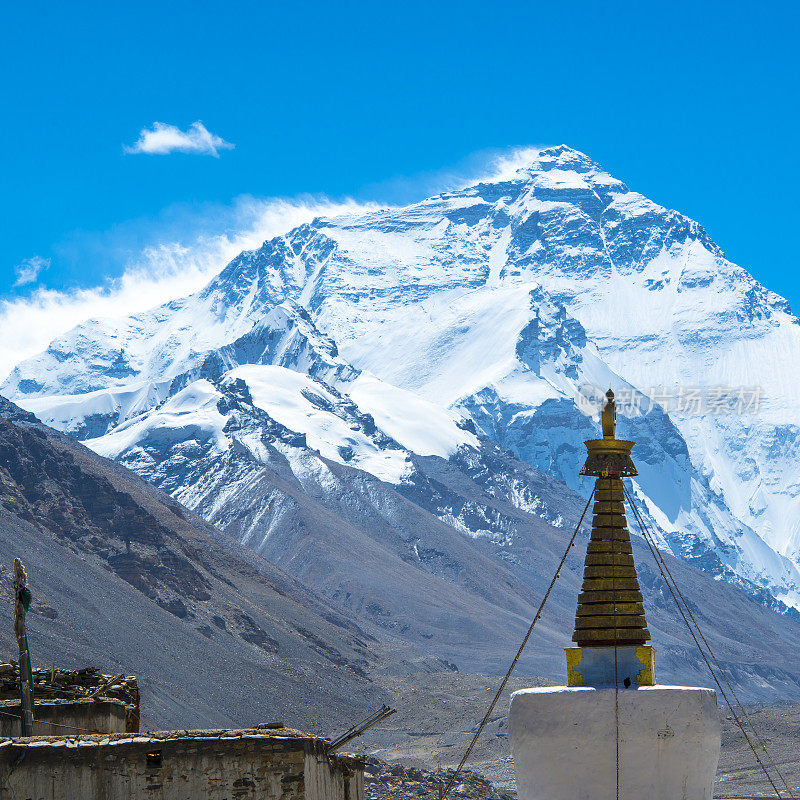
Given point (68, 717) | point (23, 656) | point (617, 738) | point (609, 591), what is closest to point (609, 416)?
point (609, 591)

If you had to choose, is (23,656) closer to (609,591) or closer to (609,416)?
(609,591)

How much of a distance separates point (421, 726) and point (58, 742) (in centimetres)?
15533

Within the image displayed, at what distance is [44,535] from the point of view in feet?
627

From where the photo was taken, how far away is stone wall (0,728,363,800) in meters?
19.1

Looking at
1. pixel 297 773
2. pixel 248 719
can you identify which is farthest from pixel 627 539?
pixel 248 719

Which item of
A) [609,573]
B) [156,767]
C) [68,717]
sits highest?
[609,573]

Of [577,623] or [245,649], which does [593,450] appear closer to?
[577,623]

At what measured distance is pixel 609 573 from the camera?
67.3 feet

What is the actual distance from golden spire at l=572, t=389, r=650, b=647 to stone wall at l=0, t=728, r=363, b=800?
14.1ft

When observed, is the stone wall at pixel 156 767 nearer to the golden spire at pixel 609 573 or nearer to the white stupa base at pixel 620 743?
the white stupa base at pixel 620 743

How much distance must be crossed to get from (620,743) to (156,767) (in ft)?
19.4

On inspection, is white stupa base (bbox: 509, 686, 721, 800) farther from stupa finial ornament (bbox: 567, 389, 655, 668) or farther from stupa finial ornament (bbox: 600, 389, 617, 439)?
stupa finial ornament (bbox: 600, 389, 617, 439)

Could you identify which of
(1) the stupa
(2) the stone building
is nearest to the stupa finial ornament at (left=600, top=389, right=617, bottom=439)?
(1) the stupa

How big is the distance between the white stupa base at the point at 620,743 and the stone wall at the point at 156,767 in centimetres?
314
